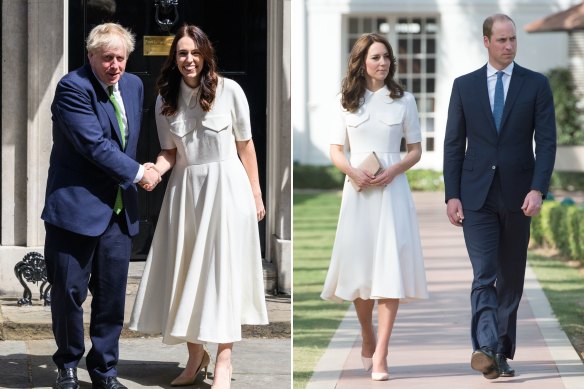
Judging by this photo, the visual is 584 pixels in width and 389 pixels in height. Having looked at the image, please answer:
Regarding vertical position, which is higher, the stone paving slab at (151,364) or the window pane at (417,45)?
the window pane at (417,45)

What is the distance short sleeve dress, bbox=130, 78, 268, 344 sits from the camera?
6.35 m

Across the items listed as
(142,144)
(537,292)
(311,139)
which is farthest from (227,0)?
(311,139)

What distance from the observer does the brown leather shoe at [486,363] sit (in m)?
6.79

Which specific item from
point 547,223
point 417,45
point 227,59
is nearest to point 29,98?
point 227,59

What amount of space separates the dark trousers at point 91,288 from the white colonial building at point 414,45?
19.5 meters

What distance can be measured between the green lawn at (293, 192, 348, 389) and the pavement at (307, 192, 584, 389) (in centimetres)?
10

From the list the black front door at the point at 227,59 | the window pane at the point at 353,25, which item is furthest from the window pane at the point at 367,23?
the black front door at the point at 227,59

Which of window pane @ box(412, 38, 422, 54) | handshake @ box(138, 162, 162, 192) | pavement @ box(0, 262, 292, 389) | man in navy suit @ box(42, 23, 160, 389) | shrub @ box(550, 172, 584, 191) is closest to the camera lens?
man in navy suit @ box(42, 23, 160, 389)

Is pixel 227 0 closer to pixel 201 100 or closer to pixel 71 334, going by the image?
pixel 201 100

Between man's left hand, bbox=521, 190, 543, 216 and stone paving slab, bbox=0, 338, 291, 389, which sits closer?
stone paving slab, bbox=0, 338, 291, 389

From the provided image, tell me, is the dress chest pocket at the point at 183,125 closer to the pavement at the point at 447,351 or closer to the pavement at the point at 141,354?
the pavement at the point at 141,354

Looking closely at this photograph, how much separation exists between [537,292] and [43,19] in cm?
519

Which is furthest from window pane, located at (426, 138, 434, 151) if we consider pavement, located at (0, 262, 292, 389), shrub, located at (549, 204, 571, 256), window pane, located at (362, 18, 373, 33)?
pavement, located at (0, 262, 292, 389)

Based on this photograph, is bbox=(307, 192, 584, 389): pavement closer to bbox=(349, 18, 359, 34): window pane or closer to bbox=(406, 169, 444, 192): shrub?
bbox=(406, 169, 444, 192): shrub
